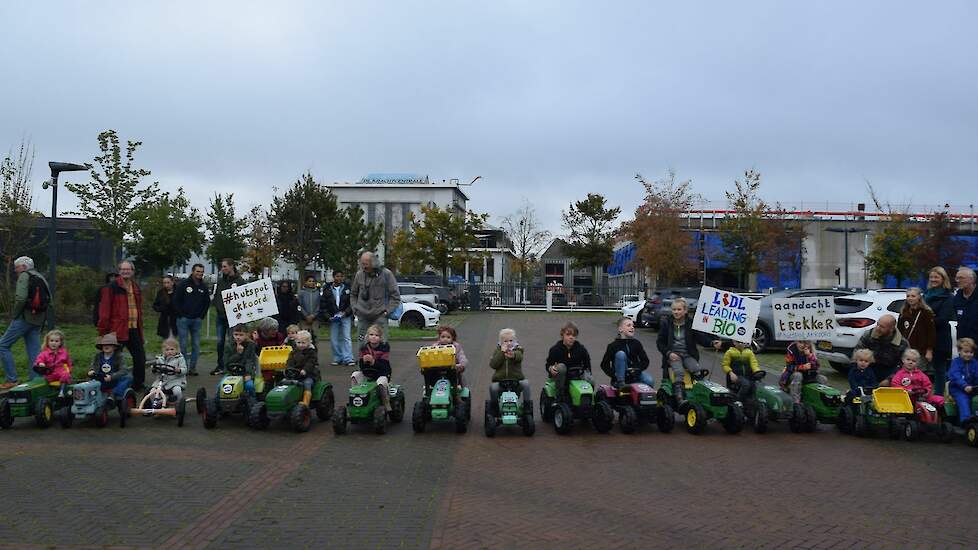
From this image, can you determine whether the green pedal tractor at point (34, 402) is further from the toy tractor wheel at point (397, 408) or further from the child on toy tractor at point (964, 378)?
the child on toy tractor at point (964, 378)

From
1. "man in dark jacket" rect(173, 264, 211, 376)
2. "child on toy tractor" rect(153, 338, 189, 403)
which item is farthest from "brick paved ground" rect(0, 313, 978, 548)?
"man in dark jacket" rect(173, 264, 211, 376)

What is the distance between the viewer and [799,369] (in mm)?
9656

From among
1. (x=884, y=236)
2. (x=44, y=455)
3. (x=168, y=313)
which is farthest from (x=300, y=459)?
(x=884, y=236)

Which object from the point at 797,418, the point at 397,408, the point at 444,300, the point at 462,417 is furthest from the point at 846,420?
the point at 444,300

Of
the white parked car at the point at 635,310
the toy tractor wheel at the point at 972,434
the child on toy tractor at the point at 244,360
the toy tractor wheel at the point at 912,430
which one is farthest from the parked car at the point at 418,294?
the toy tractor wheel at the point at 972,434

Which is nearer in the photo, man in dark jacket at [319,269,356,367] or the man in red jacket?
the man in red jacket

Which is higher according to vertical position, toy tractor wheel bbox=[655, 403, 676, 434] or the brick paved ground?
toy tractor wheel bbox=[655, 403, 676, 434]

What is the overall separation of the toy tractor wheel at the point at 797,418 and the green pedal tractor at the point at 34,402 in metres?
8.34

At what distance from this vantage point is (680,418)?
999 centimetres

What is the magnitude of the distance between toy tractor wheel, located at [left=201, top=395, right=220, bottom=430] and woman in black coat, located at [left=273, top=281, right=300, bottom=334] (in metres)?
5.07

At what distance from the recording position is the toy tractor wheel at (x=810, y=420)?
29.9 feet

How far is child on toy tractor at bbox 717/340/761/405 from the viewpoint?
9312 mm

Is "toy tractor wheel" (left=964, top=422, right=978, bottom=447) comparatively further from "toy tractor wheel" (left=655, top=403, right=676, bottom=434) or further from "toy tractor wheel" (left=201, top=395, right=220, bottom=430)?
"toy tractor wheel" (left=201, top=395, right=220, bottom=430)

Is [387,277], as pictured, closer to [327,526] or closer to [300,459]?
[300,459]
